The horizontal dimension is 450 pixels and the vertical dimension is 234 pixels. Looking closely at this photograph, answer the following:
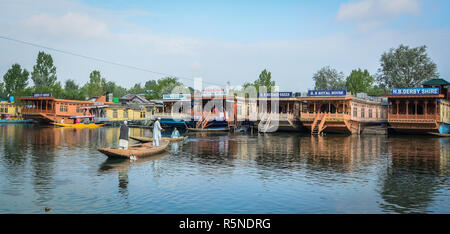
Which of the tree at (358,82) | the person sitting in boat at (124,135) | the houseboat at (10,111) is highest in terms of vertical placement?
the tree at (358,82)

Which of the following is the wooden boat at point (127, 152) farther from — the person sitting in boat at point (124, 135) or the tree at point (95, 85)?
the tree at point (95, 85)

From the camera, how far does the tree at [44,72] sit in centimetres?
9469

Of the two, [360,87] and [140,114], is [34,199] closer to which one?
[140,114]

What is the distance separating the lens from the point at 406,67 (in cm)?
7825

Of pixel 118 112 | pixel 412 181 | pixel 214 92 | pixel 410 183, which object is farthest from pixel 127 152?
pixel 118 112

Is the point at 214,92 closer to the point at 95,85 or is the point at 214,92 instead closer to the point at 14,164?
the point at 14,164

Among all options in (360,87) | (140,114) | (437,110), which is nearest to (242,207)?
(437,110)

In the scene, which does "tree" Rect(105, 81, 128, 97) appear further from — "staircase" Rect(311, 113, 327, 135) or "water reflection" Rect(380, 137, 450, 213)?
"water reflection" Rect(380, 137, 450, 213)

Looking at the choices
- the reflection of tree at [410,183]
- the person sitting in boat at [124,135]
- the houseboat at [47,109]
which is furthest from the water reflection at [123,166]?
the houseboat at [47,109]

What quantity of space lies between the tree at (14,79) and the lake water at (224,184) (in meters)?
83.4

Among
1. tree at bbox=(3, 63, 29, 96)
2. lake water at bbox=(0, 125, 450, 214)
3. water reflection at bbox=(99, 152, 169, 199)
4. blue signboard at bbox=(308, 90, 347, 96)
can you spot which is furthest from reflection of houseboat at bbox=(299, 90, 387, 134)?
tree at bbox=(3, 63, 29, 96)

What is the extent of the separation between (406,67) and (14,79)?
102443 mm

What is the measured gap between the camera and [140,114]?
84.2m
